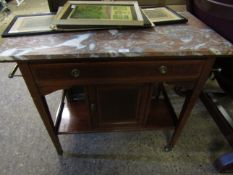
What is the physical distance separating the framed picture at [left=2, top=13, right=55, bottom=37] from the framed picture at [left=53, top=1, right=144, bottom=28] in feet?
0.24

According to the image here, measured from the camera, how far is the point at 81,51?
61 centimetres

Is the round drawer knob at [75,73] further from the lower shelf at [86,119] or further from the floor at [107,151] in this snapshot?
the floor at [107,151]

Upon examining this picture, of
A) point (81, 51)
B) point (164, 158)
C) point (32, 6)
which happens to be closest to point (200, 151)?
point (164, 158)

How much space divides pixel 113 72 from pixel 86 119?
513 millimetres

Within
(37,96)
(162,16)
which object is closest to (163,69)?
(162,16)

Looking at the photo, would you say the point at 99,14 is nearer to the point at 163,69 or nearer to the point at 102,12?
the point at 102,12

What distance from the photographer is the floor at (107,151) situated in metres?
1.07

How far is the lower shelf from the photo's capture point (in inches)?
41.1

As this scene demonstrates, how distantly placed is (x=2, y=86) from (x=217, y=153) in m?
1.87

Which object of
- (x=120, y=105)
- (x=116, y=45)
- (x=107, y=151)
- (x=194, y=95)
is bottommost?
(x=107, y=151)

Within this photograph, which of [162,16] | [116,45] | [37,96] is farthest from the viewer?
[162,16]

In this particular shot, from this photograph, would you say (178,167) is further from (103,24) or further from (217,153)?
(103,24)

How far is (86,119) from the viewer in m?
1.10

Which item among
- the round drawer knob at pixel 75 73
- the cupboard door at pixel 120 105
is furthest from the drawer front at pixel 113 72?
the cupboard door at pixel 120 105
